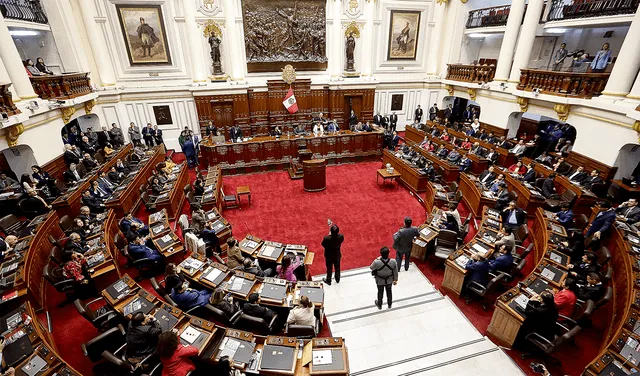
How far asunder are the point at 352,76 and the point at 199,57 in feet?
27.2

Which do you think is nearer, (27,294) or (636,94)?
(27,294)

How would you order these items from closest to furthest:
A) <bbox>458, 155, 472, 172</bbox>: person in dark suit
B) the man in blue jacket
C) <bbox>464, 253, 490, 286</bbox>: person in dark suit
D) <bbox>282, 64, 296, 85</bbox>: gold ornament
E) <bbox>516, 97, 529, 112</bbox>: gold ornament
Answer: <bbox>464, 253, 490, 286</bbox>: person in dark suit < the man in blue jacket < <bbox>458, 155, 472, 172</bbox>: person in dark suit < <bbox>516, 97, 529, 112</bbox>: gold ornament < <bbox>282, 64, 296, 85</bbox>: gold ornament

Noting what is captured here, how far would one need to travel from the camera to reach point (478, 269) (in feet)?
19.5

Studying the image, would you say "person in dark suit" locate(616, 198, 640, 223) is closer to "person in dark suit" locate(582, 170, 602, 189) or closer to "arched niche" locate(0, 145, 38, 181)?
"person in dark suit" locate(582, 170, 602, 189)

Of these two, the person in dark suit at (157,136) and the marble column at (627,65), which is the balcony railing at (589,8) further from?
the person in dark suit at (157,136)

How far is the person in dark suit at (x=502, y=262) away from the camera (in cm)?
615

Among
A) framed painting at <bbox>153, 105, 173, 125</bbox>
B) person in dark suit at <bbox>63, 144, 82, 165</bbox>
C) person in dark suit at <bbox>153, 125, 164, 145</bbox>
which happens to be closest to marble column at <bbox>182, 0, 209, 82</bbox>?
framed painting at <bbox>153, 105, 173, 125</bbox>

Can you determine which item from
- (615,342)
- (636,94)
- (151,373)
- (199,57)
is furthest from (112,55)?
(636,94)

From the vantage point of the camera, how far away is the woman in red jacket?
3.72m

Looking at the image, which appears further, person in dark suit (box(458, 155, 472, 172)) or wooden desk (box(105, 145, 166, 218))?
person in dark suit (box(458, 155, 472, 172))

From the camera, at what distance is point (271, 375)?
4.13 metres

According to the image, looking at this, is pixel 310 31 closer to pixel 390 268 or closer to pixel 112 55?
pixel 112 55

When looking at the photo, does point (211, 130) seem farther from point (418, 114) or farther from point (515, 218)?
point (515, 218)

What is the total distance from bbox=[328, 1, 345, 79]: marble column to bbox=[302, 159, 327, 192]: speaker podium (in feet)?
26.9
